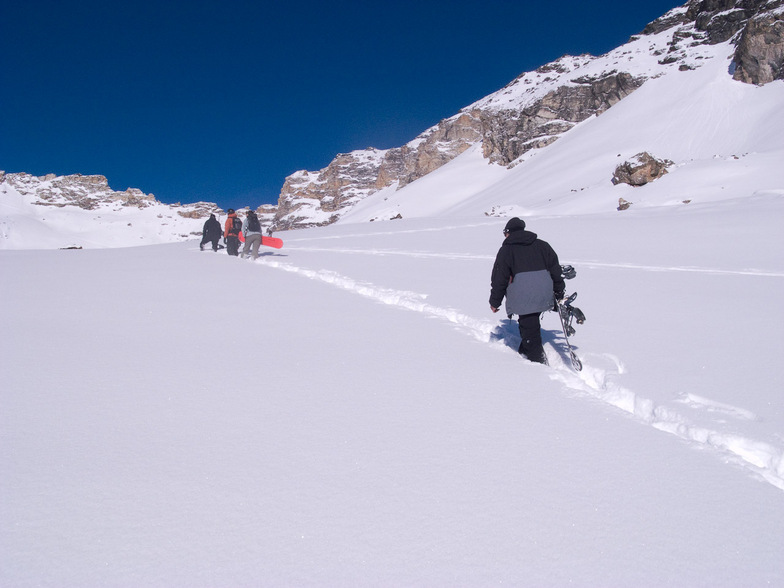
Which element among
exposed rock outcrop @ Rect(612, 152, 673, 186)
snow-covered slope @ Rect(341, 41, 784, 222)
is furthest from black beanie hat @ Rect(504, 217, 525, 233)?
exposed rock outcrop @ Rect(612, 152, 673, 186)

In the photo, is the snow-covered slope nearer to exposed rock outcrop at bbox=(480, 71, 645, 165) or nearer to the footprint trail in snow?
exposed rock outcrop at bbox=(480, 71, 645, 165)

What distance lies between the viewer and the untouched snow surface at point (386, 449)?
205cm

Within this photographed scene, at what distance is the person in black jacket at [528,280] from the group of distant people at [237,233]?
33.5ft

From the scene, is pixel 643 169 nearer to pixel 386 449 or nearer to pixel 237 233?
pixel 237 233

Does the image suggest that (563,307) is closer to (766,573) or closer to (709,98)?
(766,573)

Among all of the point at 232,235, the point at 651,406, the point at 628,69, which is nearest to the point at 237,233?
the point at 232,235

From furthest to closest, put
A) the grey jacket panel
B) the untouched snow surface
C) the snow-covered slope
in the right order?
1. the snow-covered slope
2. the grey jacket panel
3. the untouched snow surface

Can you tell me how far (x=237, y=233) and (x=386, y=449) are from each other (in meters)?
15.0

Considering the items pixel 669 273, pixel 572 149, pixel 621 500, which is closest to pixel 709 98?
pixel 572 149

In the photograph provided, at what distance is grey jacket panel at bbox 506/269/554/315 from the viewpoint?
5.14m

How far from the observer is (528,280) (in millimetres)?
5156

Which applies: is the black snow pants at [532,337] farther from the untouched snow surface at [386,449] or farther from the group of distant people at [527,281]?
the untouched snow surface at [386,449]

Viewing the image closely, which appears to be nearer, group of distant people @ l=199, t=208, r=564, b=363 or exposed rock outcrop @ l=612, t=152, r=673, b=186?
group of distant people @ l=199, t=208, r=564, b=363

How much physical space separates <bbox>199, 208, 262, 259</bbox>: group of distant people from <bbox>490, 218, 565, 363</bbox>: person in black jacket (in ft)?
33.5
